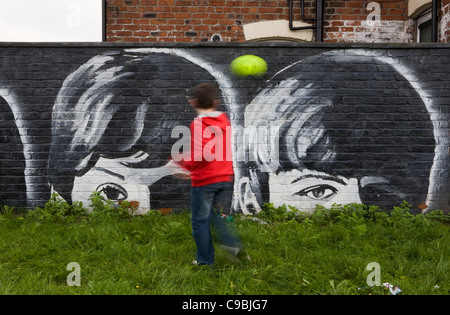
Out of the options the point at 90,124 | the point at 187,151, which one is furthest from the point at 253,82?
the point at 90,124

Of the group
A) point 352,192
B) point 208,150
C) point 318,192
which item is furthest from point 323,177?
point 208,150

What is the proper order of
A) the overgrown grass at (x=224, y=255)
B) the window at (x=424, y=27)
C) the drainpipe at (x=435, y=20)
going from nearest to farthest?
the overgrown grass at (x=224, y=255), the drainpipe at (x=435, y=20), the window at (x=424, y=27)

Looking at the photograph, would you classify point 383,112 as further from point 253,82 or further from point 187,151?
point 187,151

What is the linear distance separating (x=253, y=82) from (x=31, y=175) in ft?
9.93

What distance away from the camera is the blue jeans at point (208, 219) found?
10.2 feet

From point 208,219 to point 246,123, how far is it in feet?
6.77

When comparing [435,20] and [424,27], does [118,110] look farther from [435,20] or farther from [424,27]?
[424,27]

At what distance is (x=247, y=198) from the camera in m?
4.96

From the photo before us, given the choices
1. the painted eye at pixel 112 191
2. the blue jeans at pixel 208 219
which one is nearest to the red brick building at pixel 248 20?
the painted eye at pixel 112 191

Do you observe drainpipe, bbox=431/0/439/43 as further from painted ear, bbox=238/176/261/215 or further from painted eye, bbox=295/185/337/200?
painted ear, bbox=238/176/261/215

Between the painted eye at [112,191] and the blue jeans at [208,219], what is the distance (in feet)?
6.68

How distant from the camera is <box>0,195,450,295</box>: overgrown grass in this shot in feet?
9.43

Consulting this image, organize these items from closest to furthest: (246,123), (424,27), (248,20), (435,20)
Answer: (246,123), (435,20), (424,27), (248,20)

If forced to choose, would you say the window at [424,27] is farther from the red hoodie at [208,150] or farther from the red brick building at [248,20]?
the red hoodie at [208,150]
